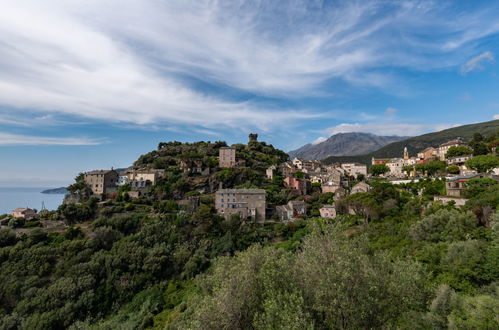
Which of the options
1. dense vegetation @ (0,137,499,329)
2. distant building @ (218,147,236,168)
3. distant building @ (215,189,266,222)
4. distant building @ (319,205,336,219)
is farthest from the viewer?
distant building @ (218,147,236,168)

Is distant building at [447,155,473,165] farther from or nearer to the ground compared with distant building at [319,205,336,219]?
farther from the ground

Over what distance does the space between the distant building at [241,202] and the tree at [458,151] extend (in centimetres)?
4427

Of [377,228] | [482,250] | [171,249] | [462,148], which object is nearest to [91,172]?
[171,249]

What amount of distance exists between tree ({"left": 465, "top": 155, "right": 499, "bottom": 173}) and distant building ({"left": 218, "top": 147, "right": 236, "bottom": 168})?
48619mm

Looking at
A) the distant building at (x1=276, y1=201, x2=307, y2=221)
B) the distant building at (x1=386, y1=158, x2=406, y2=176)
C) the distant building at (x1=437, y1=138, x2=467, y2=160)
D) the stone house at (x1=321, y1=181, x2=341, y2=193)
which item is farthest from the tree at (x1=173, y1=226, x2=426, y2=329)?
the distant building at (x1=386, y1=158, x2=406, y2=176)

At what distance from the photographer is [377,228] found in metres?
33.1

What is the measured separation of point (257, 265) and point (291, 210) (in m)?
34.7

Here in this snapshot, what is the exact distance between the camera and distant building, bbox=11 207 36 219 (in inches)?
1771

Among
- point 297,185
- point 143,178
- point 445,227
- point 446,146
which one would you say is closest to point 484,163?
point 446,146

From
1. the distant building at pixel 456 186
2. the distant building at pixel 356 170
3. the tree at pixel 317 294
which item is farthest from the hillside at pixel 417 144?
the tree at pixel 317 294

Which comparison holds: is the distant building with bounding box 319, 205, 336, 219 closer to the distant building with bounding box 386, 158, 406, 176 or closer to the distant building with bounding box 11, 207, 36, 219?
the distant building with bounding box 386, 158, 406, 176

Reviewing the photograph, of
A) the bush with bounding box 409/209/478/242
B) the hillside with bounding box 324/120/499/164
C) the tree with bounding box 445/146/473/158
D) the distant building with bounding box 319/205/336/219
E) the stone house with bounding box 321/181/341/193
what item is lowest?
the distant building with bounding box 319/205/336/219

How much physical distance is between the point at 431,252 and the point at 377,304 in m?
15.0

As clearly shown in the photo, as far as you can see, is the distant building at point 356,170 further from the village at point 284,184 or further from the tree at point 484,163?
the tree at point 484,163
